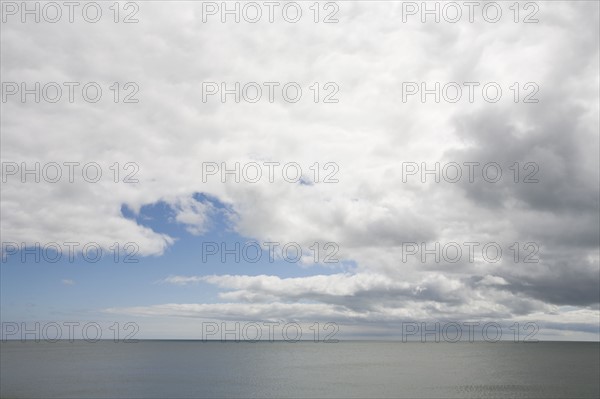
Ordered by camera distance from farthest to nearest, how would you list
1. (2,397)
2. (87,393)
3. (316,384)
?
(316,384)
(87,393)
(2,397)

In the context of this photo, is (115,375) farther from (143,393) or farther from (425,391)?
(425,391)

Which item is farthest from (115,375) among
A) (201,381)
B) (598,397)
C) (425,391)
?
(598,397)

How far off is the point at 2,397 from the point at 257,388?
Answer: 5994 centimetres

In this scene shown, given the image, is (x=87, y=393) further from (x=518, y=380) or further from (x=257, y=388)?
(x=518, y=380)

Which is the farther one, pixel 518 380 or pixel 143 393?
pixel 518 380

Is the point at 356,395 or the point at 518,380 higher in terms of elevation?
the point at 356,395

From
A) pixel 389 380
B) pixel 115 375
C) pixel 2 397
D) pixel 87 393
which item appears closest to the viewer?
pixel 2 397

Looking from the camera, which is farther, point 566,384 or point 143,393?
point 566,384

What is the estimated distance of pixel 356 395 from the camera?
116 meters

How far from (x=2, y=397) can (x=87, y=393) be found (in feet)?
59.4

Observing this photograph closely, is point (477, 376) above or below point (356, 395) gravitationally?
below

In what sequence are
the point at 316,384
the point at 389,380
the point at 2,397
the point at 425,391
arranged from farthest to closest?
the point at 389,380 < the point at 316,384 < the point at 425,391 < the point at 2,397

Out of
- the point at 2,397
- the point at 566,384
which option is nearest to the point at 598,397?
the point at 566,384

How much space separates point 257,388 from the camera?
129 m
